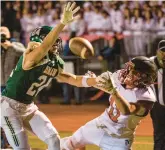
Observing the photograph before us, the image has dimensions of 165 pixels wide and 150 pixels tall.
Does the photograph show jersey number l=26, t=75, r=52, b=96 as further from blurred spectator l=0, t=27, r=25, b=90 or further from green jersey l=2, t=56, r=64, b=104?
blurred spectator l=0, t=27, r=25, b=90

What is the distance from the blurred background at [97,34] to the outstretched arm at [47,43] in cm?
673

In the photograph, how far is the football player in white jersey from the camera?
5.70m

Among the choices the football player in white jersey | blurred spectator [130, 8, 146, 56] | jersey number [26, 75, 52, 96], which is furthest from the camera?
blurred spectator [130, 8, 146, 56]

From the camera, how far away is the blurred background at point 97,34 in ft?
48.4

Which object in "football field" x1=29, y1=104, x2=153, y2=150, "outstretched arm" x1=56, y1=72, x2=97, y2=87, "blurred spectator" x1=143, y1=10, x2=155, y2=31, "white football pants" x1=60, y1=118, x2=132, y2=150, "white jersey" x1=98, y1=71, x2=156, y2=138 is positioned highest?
"blurred spectator" x1=143, y1=10, x2=155, y2=31

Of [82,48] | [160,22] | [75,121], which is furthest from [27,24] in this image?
[82,48]

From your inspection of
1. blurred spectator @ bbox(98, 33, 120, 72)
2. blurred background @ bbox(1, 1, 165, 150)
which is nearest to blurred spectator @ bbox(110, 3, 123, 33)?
blurred background @ bbox(1, 1, 165, 150)

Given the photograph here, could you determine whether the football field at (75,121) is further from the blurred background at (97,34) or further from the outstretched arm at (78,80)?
the outstretched arm at (78,80)

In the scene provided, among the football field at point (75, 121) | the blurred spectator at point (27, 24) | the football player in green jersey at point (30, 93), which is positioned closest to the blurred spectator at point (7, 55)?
the football field at point (75, 121)

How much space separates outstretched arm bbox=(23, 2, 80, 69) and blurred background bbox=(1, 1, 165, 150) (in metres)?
6.73

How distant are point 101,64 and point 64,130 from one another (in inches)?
166

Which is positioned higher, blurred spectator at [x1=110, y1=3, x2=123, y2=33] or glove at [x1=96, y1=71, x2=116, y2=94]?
blurred spectator at [x1=110, y1=3, x2=123, y2=33]

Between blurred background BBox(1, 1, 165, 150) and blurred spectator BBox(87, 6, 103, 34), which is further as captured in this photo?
blurred spectator BBox(87, 6, 103, 34)

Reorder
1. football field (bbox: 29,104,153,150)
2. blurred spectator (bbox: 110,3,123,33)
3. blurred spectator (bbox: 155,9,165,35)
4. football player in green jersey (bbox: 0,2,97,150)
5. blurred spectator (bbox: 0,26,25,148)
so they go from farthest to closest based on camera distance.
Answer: blurred spectator (bbox: 110,3,123,33), blurred spectator (bbox: 155,9,165,35), blurred spectator (bbox: 0,26,25,148), football field (bbox: 29,104,153,150), football player in green jersey (bbox: 0,2,97,150)
